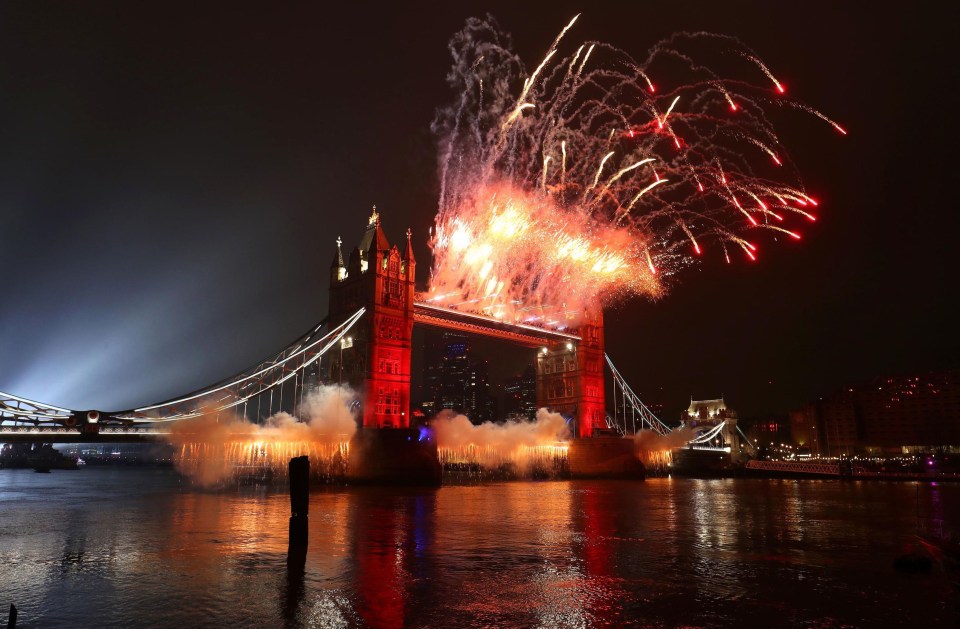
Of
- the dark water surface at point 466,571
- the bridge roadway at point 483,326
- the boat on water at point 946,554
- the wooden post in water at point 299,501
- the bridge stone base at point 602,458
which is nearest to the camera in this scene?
the dark water surface at point 466,571

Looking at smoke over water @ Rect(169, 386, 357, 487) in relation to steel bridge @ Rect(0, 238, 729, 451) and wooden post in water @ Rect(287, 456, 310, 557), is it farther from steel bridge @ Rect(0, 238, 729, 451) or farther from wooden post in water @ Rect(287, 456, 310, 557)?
wooden post in water @ Rect(287, 456, 310, 557)

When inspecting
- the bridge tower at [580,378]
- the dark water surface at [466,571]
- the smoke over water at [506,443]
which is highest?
the bridge tower at [580,378]

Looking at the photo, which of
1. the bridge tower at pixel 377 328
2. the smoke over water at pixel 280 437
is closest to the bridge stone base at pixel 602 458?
the bridge tower at pixel 377 328

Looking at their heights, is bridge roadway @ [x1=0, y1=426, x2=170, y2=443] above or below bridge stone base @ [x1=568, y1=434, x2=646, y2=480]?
above

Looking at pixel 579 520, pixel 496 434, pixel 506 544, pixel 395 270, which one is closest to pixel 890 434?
pixel 496 434

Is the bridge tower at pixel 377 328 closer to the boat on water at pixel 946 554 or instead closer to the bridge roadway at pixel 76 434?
the bridge roadway at pixel 76 434

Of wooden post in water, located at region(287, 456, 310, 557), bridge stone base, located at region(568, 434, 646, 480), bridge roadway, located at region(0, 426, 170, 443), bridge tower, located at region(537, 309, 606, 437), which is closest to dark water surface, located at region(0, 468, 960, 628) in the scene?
wooden post in water, located at region(287, 456, 310, 557)

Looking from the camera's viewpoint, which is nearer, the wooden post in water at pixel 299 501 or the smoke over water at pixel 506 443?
the wooden post in water at pixel 299 501
